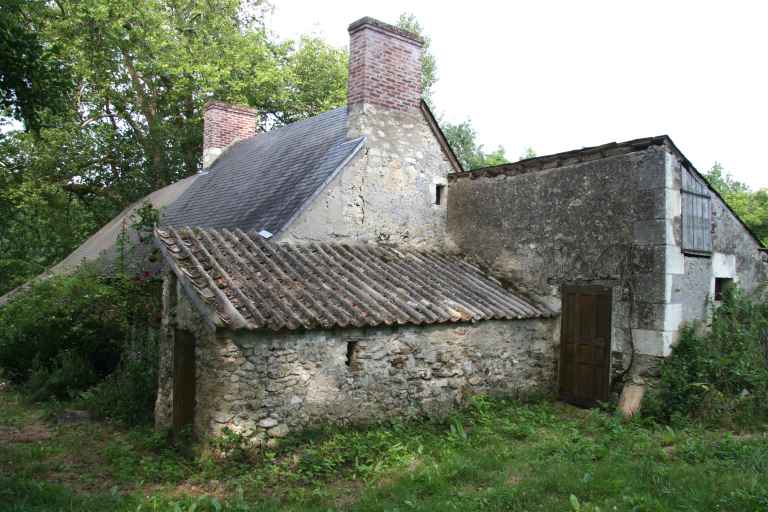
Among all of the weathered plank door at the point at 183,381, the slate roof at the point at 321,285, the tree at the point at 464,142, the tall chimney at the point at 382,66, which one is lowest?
the weathered plank door at the point at 183,381

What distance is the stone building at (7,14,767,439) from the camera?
6711 millimetres

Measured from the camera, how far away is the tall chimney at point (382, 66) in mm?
10578

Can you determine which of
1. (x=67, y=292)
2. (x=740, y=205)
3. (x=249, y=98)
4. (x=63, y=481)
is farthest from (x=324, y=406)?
(x=249, y=98)

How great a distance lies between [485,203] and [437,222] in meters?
1.05

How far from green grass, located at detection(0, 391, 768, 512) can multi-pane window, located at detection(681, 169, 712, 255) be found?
2678mm

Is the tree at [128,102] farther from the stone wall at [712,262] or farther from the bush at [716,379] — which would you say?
the bush at [716,379]

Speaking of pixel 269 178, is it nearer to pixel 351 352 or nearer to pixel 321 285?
pixel 321 285

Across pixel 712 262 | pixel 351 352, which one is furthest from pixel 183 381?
pixel 712 262

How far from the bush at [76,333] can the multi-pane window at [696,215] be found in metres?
Answer: 8.61

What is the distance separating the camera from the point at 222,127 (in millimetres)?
17047

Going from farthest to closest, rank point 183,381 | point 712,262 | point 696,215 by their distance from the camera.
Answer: point 712,262 → point 696,215 → point 183,381

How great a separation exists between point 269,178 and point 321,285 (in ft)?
15.5

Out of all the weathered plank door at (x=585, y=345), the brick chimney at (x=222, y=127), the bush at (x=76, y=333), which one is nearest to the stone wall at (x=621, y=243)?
the weathered plank door at (x=585, y=345)

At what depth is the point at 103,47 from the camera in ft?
65.9
